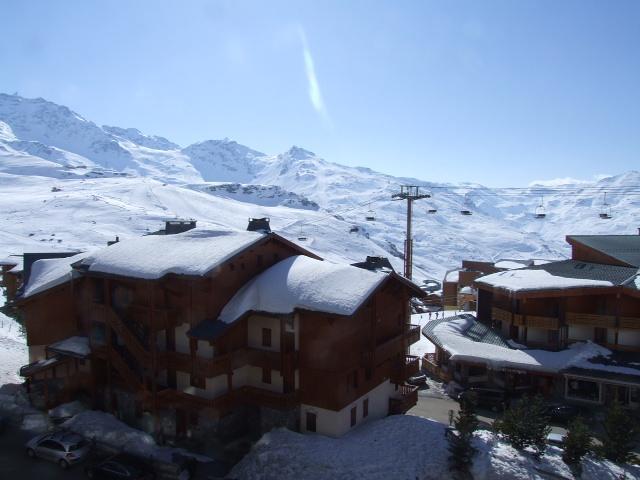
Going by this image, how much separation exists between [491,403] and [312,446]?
50.0 feet

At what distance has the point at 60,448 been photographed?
2286 cm

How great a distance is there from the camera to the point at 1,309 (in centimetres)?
3669

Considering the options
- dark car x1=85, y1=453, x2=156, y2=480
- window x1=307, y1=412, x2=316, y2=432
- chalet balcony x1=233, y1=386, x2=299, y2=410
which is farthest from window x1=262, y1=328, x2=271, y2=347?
dark car x1=85, y1=453, x2=156, y2=480

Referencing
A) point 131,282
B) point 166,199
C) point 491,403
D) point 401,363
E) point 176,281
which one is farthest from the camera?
point 166,199

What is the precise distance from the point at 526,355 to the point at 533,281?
555cm

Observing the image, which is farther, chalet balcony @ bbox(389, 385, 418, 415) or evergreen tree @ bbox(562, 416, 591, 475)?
chalet balcony @ bbox(389, 385, 418, 415)

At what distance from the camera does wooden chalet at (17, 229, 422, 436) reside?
22.9 m

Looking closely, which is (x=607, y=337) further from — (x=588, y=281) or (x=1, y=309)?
(x=1, y=309)

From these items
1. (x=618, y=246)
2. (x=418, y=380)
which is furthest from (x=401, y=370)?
(x=618, y=246)

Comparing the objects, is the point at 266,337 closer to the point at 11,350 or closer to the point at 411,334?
the point at 411,334

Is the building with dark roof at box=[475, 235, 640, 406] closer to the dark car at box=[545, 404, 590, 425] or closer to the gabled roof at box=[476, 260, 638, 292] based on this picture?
the gabled roof at box=[476, 260, 638, 292]

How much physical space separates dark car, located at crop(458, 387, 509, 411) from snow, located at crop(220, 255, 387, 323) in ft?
44.9

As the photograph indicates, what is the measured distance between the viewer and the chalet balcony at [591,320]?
33750 millimetres

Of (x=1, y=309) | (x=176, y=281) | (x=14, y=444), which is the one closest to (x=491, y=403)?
(x=176, y=281)
